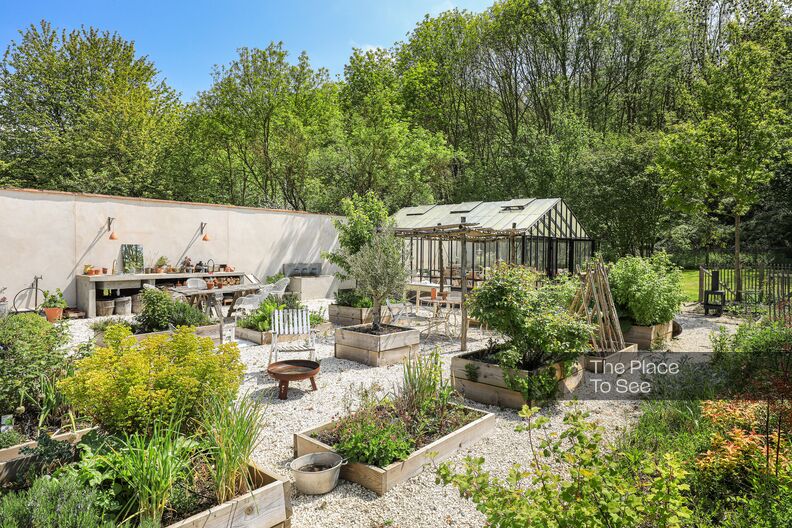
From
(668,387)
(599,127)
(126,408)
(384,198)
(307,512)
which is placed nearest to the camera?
(126,408)

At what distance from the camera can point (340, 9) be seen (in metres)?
13.7

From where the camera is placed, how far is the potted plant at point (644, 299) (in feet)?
27.4

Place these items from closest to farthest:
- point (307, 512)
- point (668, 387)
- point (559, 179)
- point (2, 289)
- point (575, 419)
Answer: point (575, 419) < point (307, 512) < point (668, 387) < point (2, 289) < point (559, 179)

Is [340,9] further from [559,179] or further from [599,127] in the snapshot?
[599,127]

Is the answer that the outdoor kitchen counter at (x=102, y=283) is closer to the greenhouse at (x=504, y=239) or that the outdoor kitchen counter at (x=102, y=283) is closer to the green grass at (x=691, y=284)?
the greenhouse at (x=504, y=239)

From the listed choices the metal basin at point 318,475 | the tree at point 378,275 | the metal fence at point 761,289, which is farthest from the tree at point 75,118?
the metal fence at point 761,289

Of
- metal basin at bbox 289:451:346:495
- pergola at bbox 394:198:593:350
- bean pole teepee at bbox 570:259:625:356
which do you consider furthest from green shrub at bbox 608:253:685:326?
metal basin at bbox 289:451:346:495

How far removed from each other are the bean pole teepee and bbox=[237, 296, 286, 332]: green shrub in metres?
5.41

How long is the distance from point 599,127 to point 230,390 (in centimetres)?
2726

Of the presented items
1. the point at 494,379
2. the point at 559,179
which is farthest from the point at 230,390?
the point at 559,179

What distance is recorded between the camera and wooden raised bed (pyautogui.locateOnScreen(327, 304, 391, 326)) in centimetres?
1077

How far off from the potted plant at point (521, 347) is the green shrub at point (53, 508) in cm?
415

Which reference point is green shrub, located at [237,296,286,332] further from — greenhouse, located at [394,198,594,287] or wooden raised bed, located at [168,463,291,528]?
wooden raised bed, located at [168,463,291,528]

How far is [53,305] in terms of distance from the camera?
10930mm
